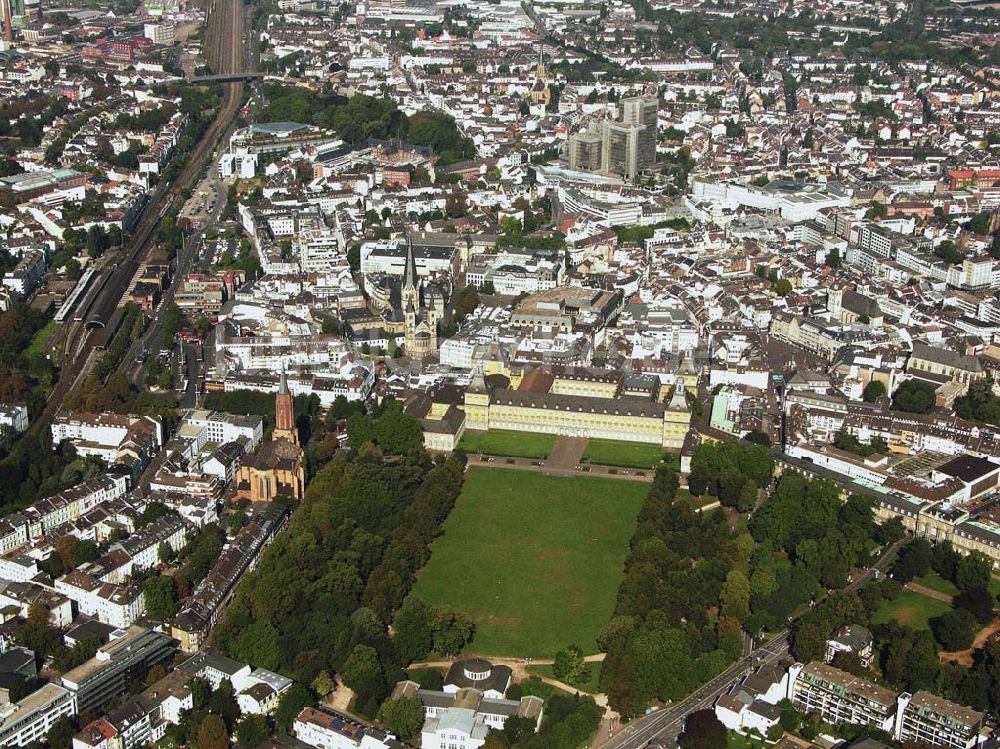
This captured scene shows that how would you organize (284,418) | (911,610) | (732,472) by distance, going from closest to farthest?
(911,610) < (732,472) < (284,418)

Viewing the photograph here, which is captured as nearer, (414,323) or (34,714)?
(34,714)

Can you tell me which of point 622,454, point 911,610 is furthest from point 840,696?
point 622,454

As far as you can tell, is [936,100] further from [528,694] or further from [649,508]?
[528,694]

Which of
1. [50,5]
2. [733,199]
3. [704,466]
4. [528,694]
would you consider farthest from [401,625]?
[50,5]

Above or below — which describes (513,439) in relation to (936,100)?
below

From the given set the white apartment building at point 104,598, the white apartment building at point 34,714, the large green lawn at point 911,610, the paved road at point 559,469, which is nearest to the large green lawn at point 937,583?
the large green lawn at point 911,610

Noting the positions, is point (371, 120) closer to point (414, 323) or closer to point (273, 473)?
point (414, 323)
